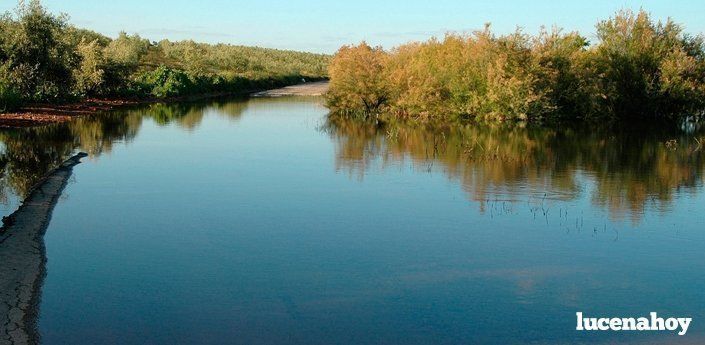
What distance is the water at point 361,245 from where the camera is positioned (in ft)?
30.3

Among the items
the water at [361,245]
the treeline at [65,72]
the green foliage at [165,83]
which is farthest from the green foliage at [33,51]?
the green foliage at [165,83]

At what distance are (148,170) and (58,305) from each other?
42.9 feet

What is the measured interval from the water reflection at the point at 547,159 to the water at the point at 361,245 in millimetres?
160

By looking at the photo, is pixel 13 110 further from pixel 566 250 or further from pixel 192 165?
pixel 566 250

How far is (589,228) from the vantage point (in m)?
14.8

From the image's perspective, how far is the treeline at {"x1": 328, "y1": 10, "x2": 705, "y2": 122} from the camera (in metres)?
44.4

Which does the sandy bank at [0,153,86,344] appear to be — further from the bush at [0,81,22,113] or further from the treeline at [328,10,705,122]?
the treeline at [328,10,705,122]

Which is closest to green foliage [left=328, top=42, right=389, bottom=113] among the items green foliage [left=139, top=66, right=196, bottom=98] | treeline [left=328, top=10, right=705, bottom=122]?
treeline [left=328, top=10, right=705, bottom=122]

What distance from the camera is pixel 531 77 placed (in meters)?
43.0

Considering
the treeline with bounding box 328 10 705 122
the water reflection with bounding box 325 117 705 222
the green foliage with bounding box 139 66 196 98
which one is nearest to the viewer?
the water reflection with bounding box 325 117 705 222

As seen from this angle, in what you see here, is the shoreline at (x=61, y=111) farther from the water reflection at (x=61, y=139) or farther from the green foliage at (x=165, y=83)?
the green foliage at (x=165, y=83)

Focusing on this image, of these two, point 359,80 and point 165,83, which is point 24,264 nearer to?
point 359,80

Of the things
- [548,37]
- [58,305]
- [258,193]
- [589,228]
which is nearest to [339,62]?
[548,37]

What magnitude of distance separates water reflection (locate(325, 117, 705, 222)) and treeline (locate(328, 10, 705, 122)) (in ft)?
14.9
